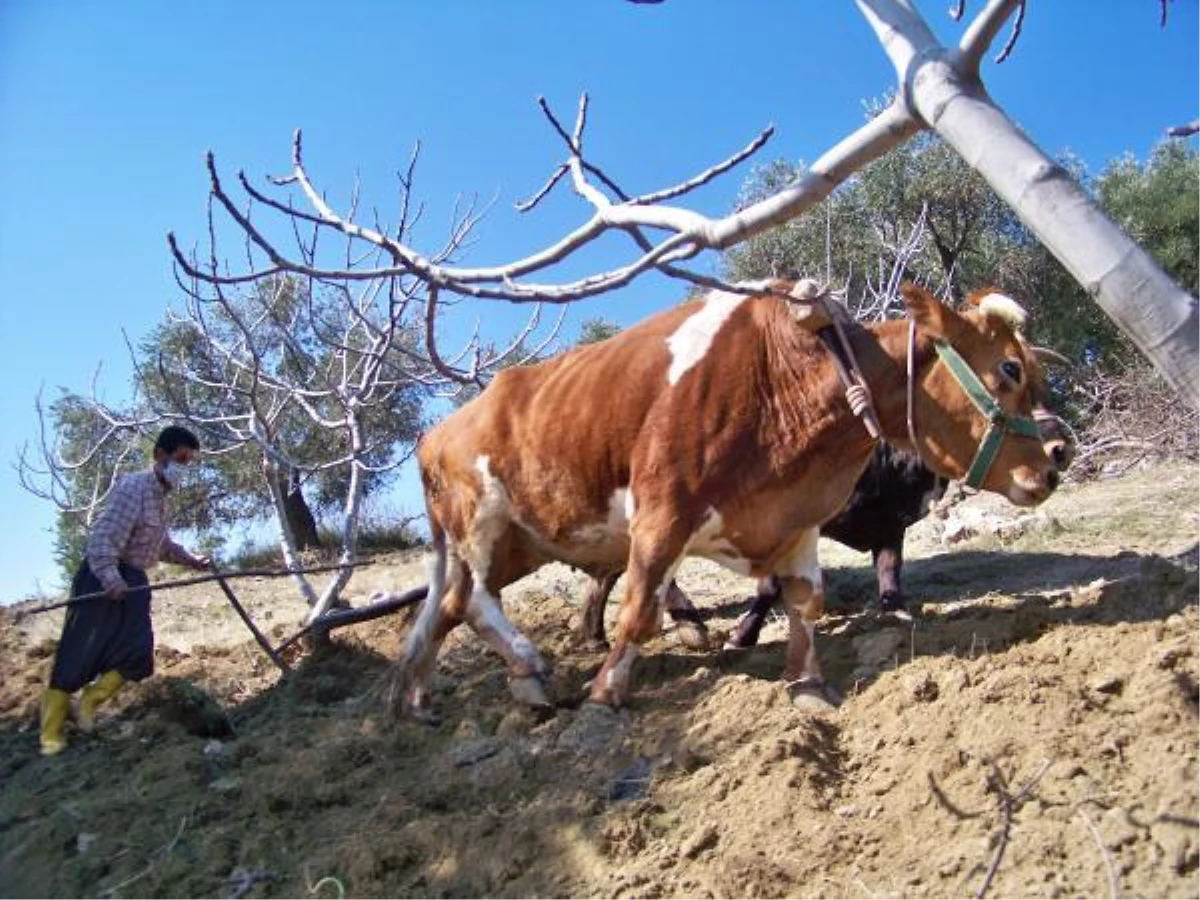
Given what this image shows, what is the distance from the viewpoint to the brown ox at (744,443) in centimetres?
544

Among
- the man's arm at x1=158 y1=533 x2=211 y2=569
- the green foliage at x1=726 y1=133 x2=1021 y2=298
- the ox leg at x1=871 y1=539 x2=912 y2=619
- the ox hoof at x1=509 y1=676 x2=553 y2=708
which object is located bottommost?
the ox leg at x1=871 y1=539 x2=912 y2=619

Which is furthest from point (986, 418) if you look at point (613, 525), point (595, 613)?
point (595, 613)

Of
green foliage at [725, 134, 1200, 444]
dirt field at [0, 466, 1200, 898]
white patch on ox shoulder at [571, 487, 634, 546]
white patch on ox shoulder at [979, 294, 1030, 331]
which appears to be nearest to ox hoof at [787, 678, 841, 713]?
dirt field at [0, 466, 1200, 898]

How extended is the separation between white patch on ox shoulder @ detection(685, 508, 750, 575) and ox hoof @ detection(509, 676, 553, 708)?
1.12m

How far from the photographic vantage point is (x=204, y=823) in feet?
17.7

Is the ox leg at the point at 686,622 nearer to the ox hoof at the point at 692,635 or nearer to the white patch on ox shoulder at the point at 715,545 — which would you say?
the ox hoof at the point at 692,635

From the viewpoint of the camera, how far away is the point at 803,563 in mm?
5781

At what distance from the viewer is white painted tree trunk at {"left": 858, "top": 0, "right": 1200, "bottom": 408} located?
2379 mm

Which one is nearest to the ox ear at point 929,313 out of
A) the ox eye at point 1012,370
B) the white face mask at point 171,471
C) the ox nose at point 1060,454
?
the ox eye at point 1012,370

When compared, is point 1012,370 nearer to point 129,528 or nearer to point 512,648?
point 512,648

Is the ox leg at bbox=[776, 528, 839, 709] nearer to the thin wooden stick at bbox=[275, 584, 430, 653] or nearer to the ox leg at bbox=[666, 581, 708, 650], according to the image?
the ox leg at bbox=[666, 581, 708, 650]

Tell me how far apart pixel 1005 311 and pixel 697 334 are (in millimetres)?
1621

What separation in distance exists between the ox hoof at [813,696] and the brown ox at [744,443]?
0.07 feet

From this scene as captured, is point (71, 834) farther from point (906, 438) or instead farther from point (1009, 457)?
point (1009, 457)
